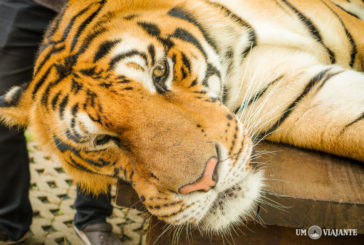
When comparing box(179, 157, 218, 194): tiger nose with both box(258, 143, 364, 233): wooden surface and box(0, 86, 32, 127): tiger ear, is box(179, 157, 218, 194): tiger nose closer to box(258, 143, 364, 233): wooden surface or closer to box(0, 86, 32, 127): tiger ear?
box(258, 143, 364, 233): wooden surface

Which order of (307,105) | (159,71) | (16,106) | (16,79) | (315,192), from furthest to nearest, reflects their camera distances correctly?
(16,79) → (16,106) → (307,105) → (159,71) → (315,192)

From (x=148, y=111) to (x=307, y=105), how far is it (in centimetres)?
69

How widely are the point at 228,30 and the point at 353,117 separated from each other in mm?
651

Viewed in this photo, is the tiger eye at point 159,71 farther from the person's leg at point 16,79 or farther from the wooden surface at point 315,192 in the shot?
the person's leg at point 16,79

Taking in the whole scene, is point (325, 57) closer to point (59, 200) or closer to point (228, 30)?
point (228, 30)

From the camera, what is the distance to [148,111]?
1272 millimetres

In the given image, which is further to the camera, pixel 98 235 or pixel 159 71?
pixel 98 235

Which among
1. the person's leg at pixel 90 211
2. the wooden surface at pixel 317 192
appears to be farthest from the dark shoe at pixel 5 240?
the wooden surface at pixel 317 192

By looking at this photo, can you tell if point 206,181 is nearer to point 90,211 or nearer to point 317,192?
point 317,192

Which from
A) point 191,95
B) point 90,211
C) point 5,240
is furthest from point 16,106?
point 5,240

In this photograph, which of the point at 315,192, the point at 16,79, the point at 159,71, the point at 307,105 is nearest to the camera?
the point at 315,192

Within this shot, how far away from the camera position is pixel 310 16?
5.82 ft

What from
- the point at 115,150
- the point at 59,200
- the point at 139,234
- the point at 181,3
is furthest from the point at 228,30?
the point at 59,200

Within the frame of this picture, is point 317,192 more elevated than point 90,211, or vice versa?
point 317,192
